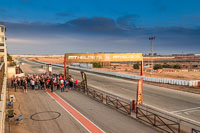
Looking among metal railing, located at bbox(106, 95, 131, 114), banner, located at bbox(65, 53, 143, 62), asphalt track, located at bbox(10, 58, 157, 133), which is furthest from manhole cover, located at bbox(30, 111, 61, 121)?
banner, located at bbox(65, 53, 143, 62)

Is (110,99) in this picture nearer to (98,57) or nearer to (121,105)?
(121,105)

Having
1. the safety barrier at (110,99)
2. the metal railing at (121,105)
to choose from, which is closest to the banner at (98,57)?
the safety barrier at (110,99)

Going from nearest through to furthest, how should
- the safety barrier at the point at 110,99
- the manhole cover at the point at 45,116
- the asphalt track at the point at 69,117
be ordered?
the asphalt track at the point at 69,117
the manhole cover at the point at 45,116
the safety barrier at the point at 110,99

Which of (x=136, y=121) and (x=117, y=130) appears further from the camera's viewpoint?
(x=136, y=121)

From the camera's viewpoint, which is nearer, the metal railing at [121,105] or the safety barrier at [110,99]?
the metal railing at [121,105]

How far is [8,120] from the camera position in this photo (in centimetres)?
1055

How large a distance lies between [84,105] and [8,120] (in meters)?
6.00

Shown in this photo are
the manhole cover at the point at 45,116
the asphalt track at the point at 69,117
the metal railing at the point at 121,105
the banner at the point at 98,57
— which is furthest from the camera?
the banner at the point at 98,57

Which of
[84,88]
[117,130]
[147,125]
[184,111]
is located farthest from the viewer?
[84,88]

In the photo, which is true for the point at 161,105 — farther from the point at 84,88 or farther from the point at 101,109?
the point at 84,88

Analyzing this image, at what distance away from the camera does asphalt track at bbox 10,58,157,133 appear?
9.48 m

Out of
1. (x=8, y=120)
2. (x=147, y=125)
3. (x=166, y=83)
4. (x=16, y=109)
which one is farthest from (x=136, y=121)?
(x=166, y=83)

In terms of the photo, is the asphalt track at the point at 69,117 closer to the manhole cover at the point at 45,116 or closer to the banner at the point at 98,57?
the manhole cover at the point at 45,116

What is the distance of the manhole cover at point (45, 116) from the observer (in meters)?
11.1
